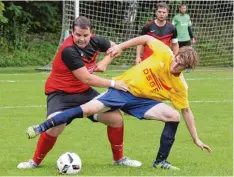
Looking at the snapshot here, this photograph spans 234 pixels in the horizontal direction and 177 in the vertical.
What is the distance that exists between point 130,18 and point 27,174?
17105 millimetres

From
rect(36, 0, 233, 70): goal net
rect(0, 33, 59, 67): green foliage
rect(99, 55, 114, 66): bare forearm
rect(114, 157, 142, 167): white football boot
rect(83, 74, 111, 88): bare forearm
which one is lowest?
rect(0, 33, 59, 67): green foliage

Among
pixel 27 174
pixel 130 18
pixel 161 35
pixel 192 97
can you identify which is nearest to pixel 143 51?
pixel 161 35

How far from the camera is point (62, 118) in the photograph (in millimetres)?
7176

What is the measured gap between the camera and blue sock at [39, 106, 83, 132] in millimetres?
7129

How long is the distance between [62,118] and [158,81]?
43.5 inches

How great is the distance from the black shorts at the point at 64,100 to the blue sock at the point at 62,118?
286 mm

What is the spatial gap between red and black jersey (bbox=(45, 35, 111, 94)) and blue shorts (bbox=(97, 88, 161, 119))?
36cm

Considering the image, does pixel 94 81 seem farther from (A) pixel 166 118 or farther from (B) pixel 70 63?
(A) pixel 166 118

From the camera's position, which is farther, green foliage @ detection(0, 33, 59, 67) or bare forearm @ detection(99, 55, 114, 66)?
green foliage @ detection(0, 33, 59, 67)

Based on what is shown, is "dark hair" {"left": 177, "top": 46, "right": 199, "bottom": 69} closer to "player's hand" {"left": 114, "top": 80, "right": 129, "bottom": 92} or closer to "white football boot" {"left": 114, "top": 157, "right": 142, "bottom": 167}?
"player's hand" {"left": 114, "top": 80, "right": 129, "bottom": 92}

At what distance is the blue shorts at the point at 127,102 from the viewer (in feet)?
24.2

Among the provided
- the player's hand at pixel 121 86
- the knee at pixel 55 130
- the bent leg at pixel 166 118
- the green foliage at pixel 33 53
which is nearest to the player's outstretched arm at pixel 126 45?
the player's hand at pixel 121 86

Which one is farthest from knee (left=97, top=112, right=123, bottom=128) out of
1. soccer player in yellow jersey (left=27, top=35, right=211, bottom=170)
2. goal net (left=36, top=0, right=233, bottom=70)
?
goal net (left=36, top=0, right=233, bottom=70)

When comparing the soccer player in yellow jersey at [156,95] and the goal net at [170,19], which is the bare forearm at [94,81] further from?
the goal net at [170,19]
